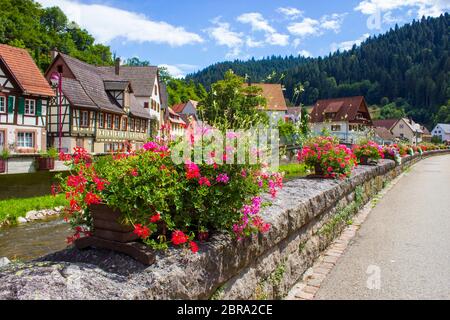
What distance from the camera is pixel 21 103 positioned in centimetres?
2472

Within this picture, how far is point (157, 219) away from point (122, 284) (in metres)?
0.48

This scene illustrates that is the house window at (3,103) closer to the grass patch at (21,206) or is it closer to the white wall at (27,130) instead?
the white wall at (27,130)

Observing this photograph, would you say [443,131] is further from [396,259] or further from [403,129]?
[396,259]

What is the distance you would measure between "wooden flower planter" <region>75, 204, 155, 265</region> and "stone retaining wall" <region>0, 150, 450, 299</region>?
0.05 metres

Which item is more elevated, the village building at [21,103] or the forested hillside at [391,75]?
the forested hillside at [391,75]

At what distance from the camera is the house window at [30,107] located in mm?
25281

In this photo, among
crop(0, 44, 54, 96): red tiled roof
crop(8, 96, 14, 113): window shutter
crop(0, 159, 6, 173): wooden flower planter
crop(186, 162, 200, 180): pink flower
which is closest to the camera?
crop(186, 162, 200, 180): pink flower

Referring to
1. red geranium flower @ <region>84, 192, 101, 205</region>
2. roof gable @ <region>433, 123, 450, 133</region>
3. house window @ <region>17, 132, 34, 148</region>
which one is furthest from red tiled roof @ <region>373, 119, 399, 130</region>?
red geranium flower @ <region>84, 192, 101, 205</region>

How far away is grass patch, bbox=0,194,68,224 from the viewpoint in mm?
12525

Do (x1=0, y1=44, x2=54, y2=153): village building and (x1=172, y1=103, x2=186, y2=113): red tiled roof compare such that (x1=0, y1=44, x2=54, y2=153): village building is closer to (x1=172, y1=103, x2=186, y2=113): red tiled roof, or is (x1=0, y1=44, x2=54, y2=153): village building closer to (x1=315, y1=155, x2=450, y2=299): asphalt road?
(x1=315, y1=155, x2=450, y2=299): asphalt road

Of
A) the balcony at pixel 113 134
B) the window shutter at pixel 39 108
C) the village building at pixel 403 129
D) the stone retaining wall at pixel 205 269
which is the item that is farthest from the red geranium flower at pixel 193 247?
the village building at pixel 403 129

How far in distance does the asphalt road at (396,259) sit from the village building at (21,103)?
22.3 metres
